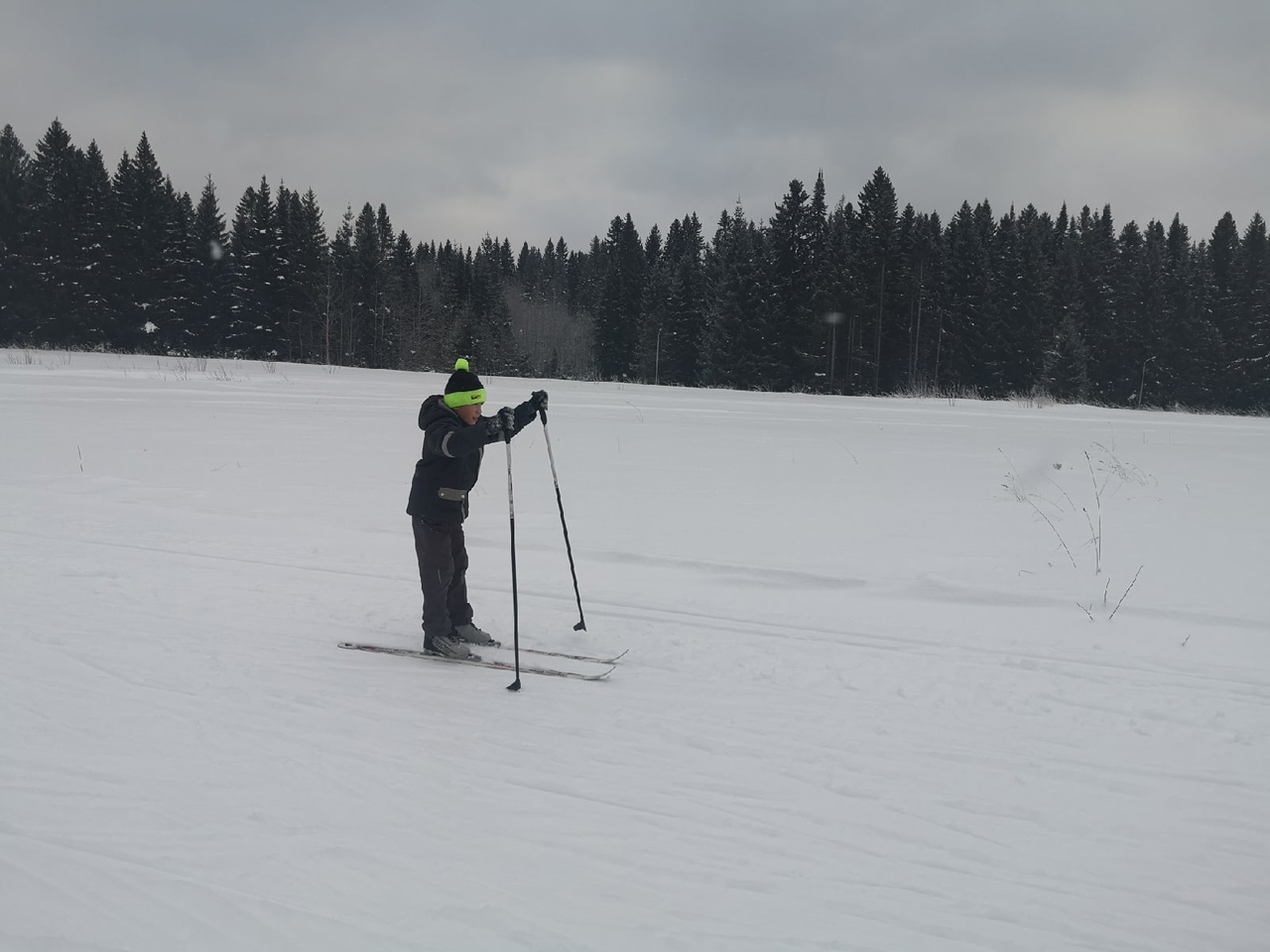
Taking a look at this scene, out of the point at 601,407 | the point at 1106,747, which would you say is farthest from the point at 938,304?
the point at 1106,747

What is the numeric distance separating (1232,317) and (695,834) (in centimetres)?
7188

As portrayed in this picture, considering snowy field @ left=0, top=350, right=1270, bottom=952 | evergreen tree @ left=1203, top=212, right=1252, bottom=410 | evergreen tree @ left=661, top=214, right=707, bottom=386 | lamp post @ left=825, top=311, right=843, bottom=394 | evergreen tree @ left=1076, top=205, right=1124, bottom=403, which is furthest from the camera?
evergreen tree @ left=661, top=214, right=707, bottom=386

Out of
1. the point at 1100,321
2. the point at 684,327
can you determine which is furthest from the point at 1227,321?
the point at 684,327

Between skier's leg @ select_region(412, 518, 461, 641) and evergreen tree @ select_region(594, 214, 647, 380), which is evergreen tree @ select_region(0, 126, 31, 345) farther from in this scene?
skier's leg @ select_region(412, 518, 461, 641)

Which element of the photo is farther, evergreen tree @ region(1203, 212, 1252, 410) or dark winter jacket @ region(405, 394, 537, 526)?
evergreen tree @ region(1203, 212, 1252, 410)

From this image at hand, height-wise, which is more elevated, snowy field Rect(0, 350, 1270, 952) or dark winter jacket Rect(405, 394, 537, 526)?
dark winter jacket Rect(405, 394, 537, 526)

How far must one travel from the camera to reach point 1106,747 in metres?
4.38

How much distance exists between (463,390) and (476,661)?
1876mm

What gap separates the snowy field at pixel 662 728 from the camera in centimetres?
302

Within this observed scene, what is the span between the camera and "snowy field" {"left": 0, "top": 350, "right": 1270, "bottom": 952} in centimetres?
302

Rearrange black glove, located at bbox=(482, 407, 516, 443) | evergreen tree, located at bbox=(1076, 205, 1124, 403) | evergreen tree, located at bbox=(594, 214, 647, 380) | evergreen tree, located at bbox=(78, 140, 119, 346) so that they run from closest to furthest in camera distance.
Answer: black glove, located at bbox=(482, 407, 516, 443), evergreen tree, located at bbox=(78, 140, 119, 346), evergreen tree, located at bbox=(1076, 205, 1124, 403), evergreen tree, located at bbox=(594, 214, 647, 380)

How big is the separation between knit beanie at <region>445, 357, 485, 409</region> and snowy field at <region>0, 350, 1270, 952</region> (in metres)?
1.78

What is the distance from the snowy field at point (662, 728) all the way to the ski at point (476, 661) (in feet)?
0.36

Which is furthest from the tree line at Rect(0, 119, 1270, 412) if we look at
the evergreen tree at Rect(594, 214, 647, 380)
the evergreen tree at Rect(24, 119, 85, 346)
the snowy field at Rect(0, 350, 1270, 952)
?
the snowy field at Rect(0, 350, 1270, 952)
